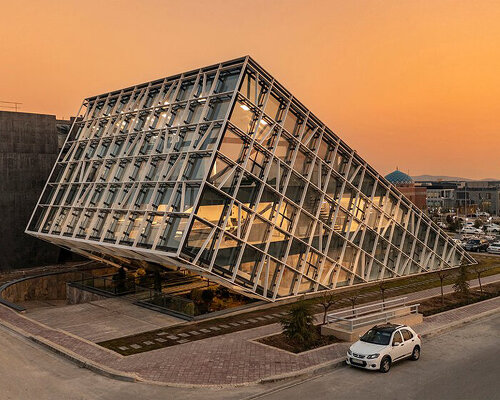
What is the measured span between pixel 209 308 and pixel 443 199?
593 ft

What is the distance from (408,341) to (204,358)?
779 centimetres

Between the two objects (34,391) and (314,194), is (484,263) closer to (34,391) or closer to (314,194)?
(314,194)

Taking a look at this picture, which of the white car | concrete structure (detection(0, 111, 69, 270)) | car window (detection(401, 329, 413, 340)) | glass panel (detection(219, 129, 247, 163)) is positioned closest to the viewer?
the white car

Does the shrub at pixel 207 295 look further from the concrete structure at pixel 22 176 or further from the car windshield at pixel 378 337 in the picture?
the concrete structure at pixel 22 176

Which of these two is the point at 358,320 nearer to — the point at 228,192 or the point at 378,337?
the point at 378,337

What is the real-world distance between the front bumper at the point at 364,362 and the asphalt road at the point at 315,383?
22cm

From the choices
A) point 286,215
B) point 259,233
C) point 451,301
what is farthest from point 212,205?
point 451,301

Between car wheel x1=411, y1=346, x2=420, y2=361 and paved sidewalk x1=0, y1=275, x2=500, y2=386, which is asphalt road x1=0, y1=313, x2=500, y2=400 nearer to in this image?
car wheel x1=411, y1=346, x2=420, y2=361

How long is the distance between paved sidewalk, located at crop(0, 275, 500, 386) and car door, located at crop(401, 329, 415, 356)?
2.55 metres

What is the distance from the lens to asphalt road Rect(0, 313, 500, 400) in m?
14.4

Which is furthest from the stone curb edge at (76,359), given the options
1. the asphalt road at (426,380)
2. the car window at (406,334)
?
the car window at (406,334)

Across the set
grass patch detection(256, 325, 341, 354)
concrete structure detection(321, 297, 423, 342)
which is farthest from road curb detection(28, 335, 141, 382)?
concrete structure detection(321, 297, 423, 342)

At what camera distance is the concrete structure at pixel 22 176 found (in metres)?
37.8

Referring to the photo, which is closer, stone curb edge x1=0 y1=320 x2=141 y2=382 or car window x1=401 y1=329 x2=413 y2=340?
stone curb edge x1=0 y1=320 x2=141 y2=382
